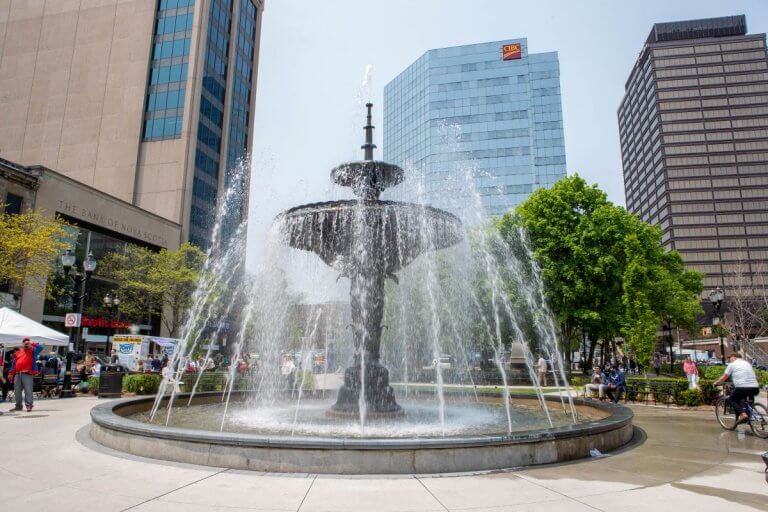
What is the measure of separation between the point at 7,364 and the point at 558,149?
297 feet

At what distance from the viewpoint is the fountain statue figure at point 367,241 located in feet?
34.5

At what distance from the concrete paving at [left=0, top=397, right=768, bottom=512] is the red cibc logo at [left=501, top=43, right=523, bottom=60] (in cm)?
10172

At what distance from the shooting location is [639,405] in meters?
16.5

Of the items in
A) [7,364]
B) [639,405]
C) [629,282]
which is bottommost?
[639,405]

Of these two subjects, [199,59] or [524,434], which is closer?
[524,434]

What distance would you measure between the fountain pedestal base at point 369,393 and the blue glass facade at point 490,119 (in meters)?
75.8

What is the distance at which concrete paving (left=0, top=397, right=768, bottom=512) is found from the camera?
5.04m

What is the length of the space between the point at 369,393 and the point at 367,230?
136 inches

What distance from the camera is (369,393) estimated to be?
1055 cm

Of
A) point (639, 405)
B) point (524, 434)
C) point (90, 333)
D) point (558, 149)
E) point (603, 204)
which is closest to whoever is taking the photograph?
point (524, 434)

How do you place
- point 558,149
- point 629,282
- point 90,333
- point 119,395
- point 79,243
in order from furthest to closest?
point 558,149 < point 90,333 < point 79,243 < point 629,282 < point 119,395

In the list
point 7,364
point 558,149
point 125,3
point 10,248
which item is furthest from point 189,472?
point 558,149

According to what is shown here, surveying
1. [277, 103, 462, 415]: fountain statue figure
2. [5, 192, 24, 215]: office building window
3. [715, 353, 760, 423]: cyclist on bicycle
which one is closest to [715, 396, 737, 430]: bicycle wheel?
Result: [715, 353, 760, 423]: cyclist on bicycle

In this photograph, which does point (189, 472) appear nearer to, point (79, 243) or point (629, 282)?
point (629, 282)
